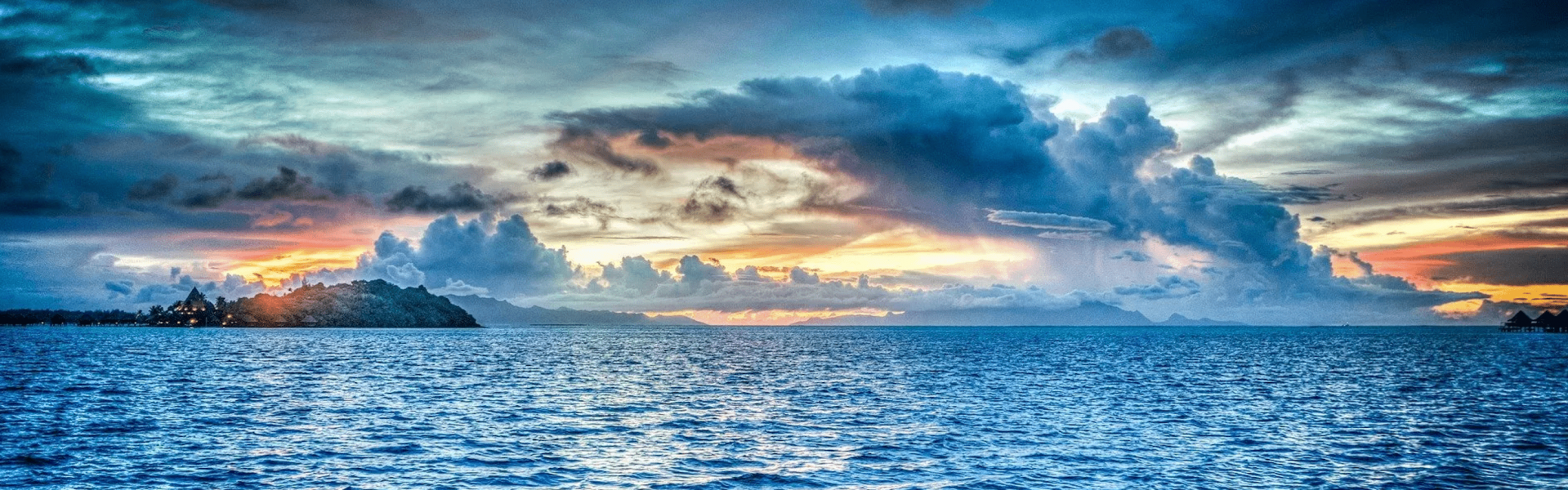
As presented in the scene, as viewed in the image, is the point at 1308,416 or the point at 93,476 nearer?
the point at 93,476

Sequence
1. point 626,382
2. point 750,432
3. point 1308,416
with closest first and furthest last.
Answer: point 750,432, point 1308,416, point 626,382

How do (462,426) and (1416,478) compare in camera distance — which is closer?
(1416,478)

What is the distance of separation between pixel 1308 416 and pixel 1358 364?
291ft

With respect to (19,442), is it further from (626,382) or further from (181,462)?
(626,382)

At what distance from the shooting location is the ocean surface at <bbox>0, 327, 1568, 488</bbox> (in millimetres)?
37812

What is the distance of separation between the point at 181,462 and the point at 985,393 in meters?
56.0

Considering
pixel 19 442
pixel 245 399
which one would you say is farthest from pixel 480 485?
pixel 245 399

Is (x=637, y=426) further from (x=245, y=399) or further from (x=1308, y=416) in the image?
(x=1308, y=416)

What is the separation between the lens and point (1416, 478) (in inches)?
1510

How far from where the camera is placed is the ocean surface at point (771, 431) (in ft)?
124

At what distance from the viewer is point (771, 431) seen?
51062 mm

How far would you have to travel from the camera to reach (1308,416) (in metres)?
60.5

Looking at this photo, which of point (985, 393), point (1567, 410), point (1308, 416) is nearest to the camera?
point (1308, 416)

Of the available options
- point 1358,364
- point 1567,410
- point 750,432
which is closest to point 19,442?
point 750,432
